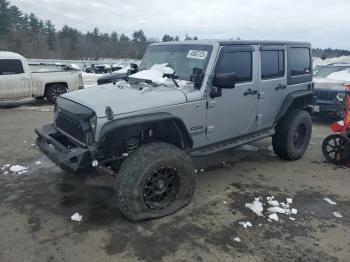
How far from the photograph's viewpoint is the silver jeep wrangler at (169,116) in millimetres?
3693

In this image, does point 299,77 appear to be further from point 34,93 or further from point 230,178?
point 34,93

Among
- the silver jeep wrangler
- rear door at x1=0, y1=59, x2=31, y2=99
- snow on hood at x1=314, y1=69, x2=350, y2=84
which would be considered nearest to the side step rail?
the silver jeep wrangler

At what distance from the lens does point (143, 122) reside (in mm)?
3688

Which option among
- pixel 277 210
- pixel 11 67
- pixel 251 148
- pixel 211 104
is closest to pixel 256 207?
pixel 277 210

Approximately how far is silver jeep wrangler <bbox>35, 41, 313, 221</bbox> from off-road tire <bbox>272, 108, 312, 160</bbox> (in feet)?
0.31

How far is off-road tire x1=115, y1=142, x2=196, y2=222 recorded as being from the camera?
3.68 m

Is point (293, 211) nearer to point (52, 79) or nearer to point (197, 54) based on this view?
point (197, 54)

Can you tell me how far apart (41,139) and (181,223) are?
2112 mm

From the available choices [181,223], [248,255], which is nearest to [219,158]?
[181,223]

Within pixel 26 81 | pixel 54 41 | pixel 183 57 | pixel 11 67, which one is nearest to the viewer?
pixel 183 57

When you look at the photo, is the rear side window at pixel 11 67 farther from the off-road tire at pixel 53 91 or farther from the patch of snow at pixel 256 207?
the patch of snow at pixel 256 207

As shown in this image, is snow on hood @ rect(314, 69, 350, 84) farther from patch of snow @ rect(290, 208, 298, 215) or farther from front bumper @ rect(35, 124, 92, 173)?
front bumper @ rect(35, 124, 92, 173)

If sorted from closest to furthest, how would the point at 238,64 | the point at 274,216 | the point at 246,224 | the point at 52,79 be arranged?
the point at 246,224 < the point at 274,216 < the point at 238,64 < the point at 52,79

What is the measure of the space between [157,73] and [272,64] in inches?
75.0
